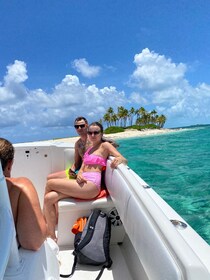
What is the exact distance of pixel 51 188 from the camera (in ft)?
9.48

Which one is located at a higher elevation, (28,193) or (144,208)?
(28,193)

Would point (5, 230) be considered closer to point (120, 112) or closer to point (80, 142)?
point (80, 142)

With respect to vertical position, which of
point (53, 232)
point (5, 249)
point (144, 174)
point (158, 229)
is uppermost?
point (5, 249)

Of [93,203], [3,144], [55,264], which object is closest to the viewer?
[3,144]

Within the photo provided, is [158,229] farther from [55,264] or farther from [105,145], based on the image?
[105,145]

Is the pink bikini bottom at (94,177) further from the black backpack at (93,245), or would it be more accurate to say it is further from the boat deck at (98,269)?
the boat deck at (98,269)

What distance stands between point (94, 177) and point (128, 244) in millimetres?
788

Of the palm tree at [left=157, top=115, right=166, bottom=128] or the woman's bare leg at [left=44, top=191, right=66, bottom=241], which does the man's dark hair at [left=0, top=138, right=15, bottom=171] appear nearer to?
the woman's bare leg at [left=44, top=191, right=66, bottom=241]

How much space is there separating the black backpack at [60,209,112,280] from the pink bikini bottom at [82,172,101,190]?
46 cm

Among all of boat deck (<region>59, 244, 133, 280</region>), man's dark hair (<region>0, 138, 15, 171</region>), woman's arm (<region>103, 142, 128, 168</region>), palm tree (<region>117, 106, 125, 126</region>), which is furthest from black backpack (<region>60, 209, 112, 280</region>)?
palm tree (<region>117, 106, 125, 126</region>)

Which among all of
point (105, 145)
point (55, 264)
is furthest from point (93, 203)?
point (55, 264)

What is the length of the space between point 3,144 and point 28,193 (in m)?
0.29

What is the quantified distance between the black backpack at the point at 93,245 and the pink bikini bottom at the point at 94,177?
460 millimetres

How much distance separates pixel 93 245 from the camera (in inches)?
94.3
